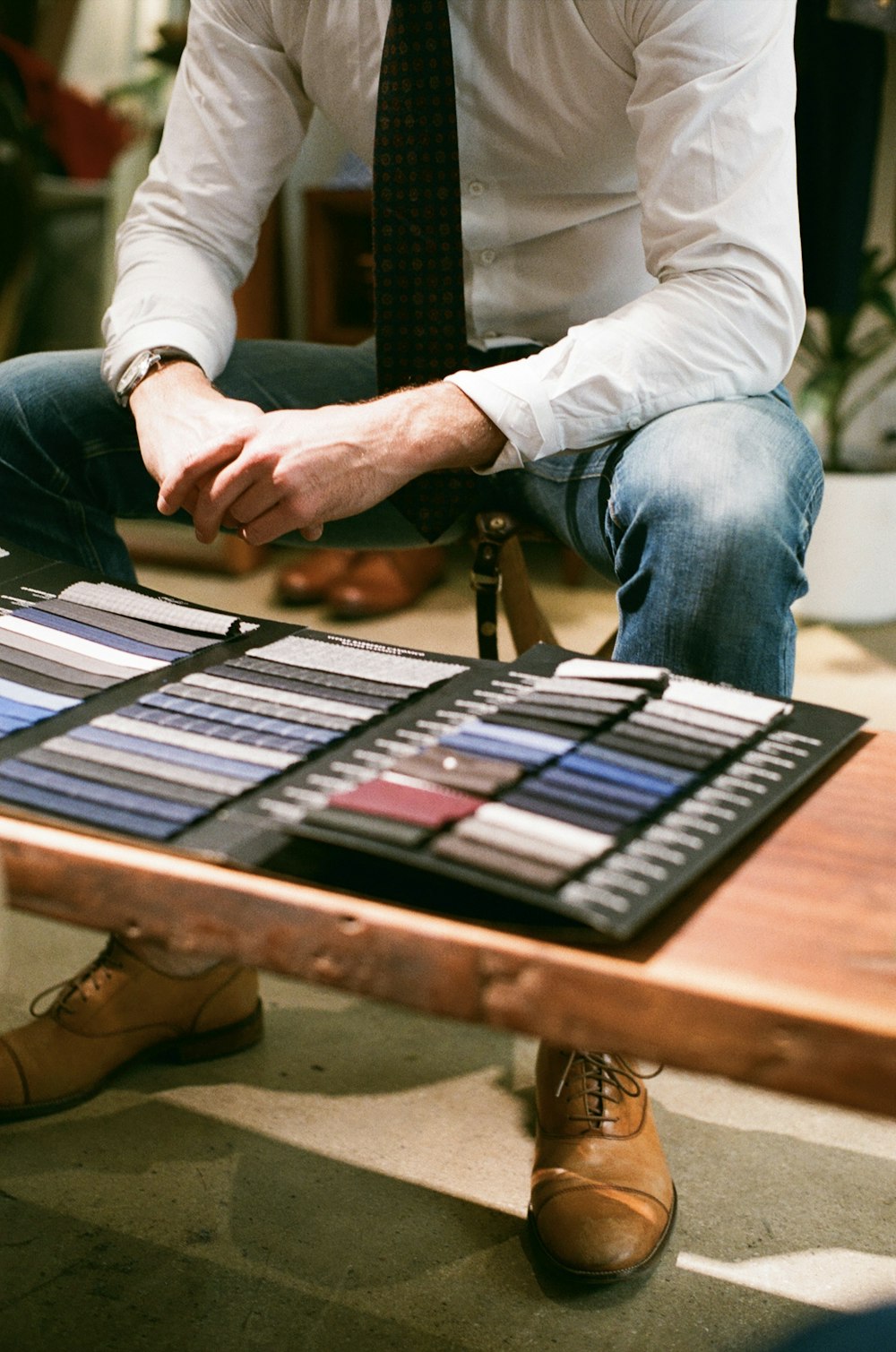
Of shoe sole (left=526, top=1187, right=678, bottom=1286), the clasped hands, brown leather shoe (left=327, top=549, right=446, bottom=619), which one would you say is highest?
the clasped hands

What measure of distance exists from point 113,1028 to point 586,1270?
0.44 meters

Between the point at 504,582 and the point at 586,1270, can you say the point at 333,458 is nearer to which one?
the point at 504,582

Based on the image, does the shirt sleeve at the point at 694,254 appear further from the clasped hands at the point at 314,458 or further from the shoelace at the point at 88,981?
the shoelace at the point at 88,981

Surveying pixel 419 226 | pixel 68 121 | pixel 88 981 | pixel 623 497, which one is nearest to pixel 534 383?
pixel 623 497

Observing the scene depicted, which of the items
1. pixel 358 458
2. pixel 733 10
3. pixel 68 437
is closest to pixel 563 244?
pixel 733 10

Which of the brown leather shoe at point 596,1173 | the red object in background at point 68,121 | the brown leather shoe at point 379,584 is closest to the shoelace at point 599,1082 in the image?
the brown leather shoe at point 596,1173

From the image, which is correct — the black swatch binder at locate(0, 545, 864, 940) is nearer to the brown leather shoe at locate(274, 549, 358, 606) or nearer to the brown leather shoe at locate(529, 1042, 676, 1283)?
the brown leather shoe at locate(529, 1042, 676, 1283)

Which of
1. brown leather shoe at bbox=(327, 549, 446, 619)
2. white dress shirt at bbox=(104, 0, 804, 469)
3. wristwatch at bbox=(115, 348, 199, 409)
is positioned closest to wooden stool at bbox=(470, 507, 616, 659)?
white dress shirt at bbox=(104, 0, 804, 469)

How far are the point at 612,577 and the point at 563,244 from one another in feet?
1.06

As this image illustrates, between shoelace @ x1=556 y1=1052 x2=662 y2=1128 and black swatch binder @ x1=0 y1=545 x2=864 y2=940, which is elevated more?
black swatch binder @ x1=0 y1=545 x2=864 y2=940

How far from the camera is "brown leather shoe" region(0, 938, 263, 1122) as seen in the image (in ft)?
3.43

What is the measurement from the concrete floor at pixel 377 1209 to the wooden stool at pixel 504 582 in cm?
37

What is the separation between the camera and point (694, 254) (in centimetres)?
97

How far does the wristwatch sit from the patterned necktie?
173 millimetres
